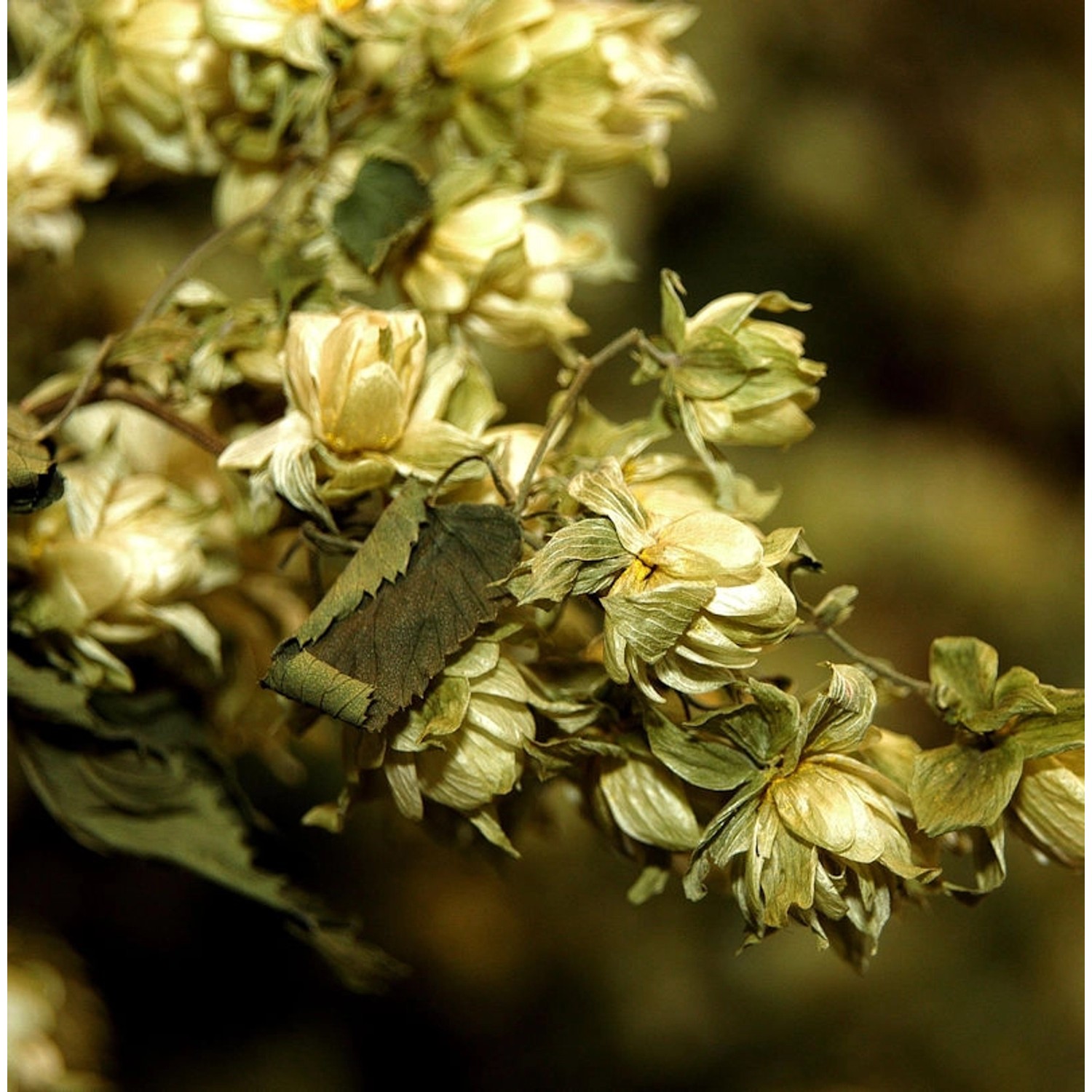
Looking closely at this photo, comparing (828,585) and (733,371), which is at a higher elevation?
(733,371)

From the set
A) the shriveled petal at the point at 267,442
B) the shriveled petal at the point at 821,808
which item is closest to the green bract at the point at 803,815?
the shriveled petal at the point at 821,808

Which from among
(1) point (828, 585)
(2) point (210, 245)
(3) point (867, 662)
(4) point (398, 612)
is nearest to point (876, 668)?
(3) point (867, 662)

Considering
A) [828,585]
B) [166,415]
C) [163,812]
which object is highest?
[166,415]

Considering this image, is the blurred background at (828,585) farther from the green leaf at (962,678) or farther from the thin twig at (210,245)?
the green leaf at (962,678)

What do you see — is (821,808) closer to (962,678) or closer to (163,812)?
(962,678)

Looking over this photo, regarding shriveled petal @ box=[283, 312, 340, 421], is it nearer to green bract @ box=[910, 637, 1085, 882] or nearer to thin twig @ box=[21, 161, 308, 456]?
thin twig @ box=[21, 161, 308, 456]

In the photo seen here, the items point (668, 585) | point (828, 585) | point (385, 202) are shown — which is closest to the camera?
point (668, 585)

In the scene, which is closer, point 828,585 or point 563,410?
point 563,410

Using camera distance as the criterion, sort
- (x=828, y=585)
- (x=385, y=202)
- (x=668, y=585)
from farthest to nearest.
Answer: (x=828, y=585) → (x=385, y=202) → (x=668, y=585)
